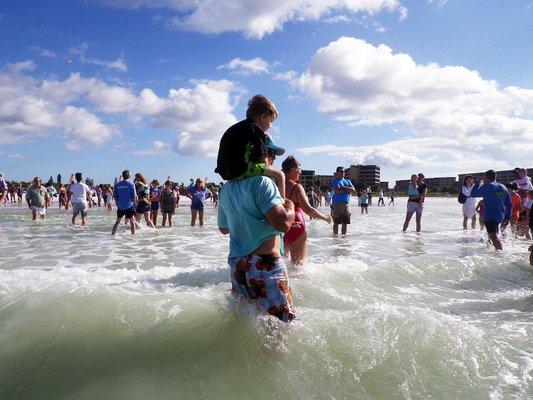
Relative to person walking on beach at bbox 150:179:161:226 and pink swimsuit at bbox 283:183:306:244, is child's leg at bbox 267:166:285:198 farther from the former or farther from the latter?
person walking on beach at bbox 150:179:161:226

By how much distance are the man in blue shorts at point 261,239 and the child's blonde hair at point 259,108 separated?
1.42ft

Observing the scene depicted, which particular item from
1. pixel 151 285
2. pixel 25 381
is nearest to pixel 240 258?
pixel 25 381

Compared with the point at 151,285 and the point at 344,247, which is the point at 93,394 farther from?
the point at 344,247

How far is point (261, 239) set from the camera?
A: 2.44 meters

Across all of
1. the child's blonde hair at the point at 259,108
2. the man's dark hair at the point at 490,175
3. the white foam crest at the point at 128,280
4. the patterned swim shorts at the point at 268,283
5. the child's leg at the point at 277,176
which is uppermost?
the child's blonde hair at the point at 259,108

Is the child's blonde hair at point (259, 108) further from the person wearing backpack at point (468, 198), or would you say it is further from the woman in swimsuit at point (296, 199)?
the person wearing backpack at point (468, 198)

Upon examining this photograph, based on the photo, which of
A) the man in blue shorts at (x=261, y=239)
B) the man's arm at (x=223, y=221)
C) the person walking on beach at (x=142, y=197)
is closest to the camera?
the man in blue shorts at (x=261, y=239)

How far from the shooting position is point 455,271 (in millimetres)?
6289

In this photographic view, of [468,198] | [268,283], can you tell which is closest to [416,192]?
[468,198]

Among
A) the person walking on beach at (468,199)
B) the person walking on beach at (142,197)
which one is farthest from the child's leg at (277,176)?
the person walking on beach at (468,199)

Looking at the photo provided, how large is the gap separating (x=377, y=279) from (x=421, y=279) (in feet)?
2.55

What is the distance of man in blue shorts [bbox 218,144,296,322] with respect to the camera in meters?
2.36

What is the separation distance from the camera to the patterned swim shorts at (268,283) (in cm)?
246

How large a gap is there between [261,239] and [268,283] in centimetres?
29
